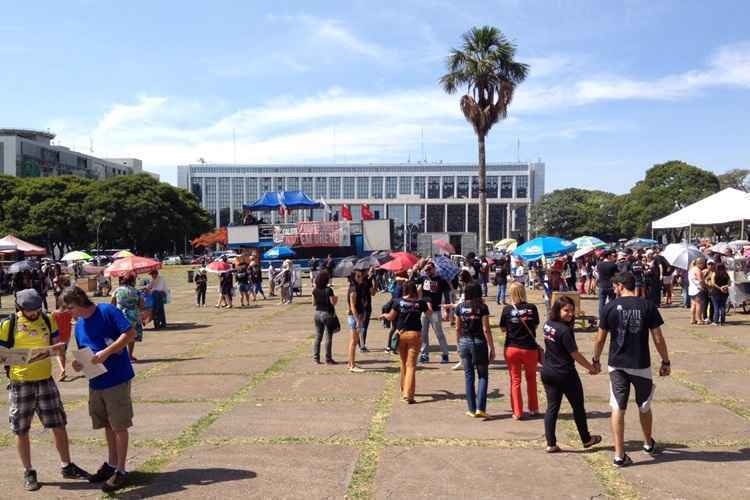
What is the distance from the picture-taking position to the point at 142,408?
7688 millimetres

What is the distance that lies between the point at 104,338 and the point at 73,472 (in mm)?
1255

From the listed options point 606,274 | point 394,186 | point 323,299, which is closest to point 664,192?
point 606,274

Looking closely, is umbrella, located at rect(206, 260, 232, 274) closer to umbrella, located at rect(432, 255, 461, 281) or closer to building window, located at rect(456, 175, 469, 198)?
umbrella, located at rect(432, 255, 461, 281)

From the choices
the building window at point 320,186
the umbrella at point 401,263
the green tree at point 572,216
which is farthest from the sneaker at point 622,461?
the building window at point 320,186

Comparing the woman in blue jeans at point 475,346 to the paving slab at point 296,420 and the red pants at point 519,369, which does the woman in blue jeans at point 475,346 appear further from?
the paving slab at point 296,420

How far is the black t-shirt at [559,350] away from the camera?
565 centimetres

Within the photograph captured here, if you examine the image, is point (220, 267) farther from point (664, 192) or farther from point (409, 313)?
point (664, 192)

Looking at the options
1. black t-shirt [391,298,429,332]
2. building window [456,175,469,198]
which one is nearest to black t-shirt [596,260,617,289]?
black t-shirt [391,298,429,332]

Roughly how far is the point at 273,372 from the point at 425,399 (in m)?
2.87

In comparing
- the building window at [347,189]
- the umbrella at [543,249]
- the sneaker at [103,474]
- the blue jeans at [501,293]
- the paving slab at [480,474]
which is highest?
the building window at [347,189]

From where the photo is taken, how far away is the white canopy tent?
68.2 ft

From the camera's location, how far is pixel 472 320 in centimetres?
691

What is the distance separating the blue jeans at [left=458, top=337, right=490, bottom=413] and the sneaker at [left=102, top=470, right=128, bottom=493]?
3.58 m

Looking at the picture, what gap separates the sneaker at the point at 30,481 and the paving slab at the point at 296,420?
1753mm
